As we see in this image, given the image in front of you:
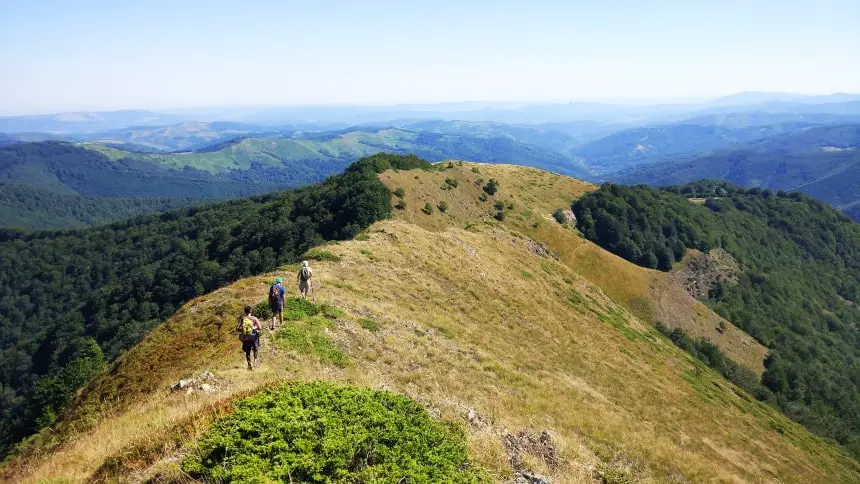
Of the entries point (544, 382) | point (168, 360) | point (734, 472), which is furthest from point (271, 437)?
point (734, 472)

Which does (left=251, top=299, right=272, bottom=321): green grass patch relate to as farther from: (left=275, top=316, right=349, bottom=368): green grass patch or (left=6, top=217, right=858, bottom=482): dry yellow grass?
(left=275, top=316, right=349, bottom=368): green grass patch

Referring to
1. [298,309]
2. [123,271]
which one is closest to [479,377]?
[298,309]

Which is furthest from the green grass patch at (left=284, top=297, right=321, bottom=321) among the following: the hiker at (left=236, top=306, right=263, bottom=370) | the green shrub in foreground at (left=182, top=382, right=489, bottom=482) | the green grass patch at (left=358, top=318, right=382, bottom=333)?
the green shrub in foreground at (left=182, top=382, right=489, bottom=482)

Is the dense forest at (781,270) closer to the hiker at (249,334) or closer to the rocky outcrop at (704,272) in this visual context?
the rocky outcrop at (704,272)

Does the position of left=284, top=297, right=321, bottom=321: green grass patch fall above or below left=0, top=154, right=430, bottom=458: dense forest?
above

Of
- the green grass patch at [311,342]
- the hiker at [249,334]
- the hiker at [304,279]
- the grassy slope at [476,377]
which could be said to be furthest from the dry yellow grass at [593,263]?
the hiker at [249,334]

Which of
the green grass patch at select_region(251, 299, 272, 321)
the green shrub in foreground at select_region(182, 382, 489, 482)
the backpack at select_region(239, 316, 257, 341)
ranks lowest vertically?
the green grass patch at select_region(251, 299, 272, 321)
